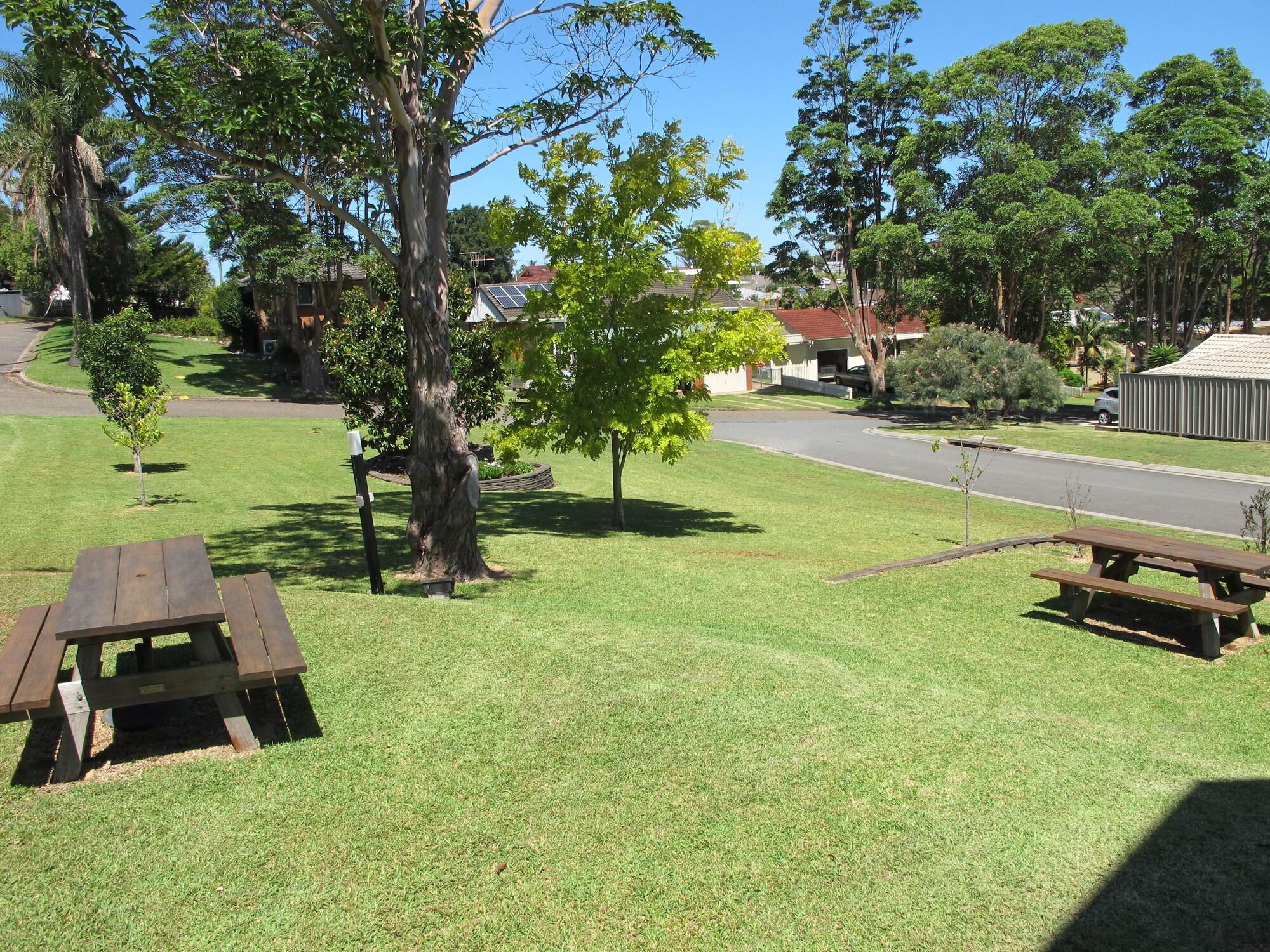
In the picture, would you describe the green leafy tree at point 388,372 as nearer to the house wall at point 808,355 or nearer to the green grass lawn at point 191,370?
the green grass lawn at point 191,370

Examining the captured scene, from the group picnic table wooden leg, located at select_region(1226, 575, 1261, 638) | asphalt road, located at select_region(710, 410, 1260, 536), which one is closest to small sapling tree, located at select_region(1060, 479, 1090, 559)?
asphalt road, located at select_region(710, 410, 1260, 536)

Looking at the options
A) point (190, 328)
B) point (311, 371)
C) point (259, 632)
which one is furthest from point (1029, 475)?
point (190, 328)

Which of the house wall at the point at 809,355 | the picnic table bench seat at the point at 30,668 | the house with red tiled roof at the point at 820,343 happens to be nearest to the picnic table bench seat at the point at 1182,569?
the picnic table bench seat at the point at 30,668

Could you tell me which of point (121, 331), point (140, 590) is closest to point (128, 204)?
point (121, 331)

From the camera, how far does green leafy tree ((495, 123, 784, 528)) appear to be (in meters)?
14.1

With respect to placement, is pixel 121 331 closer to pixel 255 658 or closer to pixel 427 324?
pixel 427 324

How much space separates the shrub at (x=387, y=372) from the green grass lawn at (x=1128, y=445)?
18150mm

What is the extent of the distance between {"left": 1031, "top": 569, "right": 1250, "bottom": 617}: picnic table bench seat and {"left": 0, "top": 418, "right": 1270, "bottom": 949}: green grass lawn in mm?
405

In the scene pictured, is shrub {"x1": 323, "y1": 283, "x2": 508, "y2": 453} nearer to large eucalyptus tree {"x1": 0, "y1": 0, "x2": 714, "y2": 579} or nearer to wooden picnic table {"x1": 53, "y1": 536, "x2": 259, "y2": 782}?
large eucalyptus tree {"x1": 0, "y1": 0, "x2": 714, "y2": 579}

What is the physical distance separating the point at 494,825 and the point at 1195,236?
4208cm

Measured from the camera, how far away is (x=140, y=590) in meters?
5.16

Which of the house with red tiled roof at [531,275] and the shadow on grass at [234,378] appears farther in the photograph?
the house with red tiled roof at [531,275]

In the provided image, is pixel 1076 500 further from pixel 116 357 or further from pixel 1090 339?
pixel 1090 339

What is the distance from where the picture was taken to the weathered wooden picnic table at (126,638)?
457 cm
